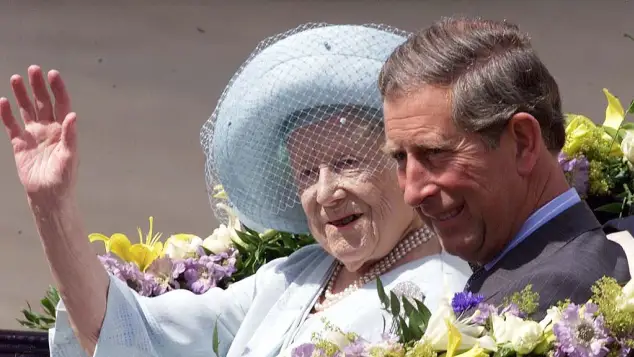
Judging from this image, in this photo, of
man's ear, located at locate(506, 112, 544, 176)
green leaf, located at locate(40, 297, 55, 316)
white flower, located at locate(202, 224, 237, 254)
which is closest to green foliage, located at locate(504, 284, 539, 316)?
man's ear, located at locate(506, 112, 544, 176)

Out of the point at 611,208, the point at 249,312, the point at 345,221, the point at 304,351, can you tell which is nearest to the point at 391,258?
the point at 345,221

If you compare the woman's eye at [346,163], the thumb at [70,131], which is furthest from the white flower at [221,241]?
the thumb at [70,131]

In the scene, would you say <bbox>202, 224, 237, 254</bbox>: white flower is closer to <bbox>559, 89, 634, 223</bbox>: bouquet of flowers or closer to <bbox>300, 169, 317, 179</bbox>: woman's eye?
<bbox>300, 169, 317, 179</bbox>: woman's eye

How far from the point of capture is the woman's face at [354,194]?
2.64 m

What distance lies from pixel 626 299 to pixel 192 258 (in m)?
1.60

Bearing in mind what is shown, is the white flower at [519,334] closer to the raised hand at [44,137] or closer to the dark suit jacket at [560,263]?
the dark suit jacket at [560,263]

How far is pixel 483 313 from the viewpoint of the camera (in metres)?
1.85

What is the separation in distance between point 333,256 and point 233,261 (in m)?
0.41

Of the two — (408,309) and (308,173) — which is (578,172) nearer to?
(308,173)

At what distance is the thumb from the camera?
2.51 meters

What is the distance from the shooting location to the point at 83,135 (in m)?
6.93

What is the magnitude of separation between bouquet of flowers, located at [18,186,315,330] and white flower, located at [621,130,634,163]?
33.8 inches

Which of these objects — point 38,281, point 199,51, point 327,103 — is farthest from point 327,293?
point 199,51

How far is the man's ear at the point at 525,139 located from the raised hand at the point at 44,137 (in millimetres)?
946
